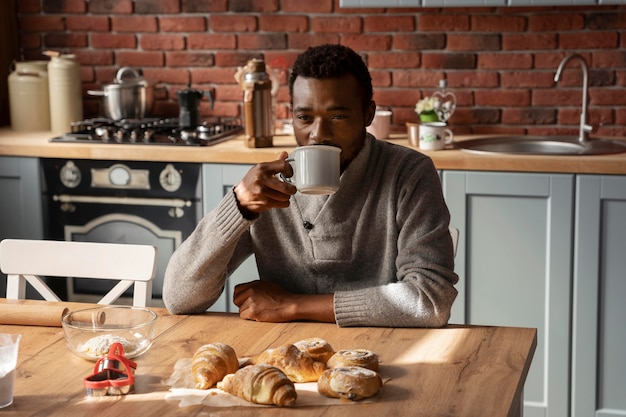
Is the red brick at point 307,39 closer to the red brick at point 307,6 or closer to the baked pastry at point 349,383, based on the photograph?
the red brick at point 307,6

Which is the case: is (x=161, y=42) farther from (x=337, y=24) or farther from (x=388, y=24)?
(x=388, y=24)

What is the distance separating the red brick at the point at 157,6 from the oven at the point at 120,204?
797mm

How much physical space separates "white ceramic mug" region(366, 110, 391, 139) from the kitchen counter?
0.18 feet

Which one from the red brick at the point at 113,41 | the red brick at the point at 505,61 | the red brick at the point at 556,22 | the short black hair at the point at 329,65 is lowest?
the red brick at the point at 505,61

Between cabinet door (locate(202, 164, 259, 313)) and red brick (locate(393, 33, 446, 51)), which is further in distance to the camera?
red brick (locate(393, 33, 446, 51))

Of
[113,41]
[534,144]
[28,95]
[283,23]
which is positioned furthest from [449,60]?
[28,95]

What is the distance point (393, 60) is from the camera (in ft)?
12.5

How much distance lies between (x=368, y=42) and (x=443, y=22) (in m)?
0.29

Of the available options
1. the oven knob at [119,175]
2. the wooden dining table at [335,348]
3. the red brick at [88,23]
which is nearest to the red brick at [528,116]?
the oven knob at [119,175]

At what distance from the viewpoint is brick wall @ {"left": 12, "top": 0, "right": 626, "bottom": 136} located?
12.1 ft

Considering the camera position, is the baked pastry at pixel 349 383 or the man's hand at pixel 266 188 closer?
the baked pastry at pixel 349 383

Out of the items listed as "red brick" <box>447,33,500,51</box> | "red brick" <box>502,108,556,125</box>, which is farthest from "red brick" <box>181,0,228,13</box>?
"red brick" <box>502,108,556,125</box>

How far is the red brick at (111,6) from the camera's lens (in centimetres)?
404

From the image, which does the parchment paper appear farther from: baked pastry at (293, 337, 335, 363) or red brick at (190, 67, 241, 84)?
red brick at (190, 67, 241, 84)
